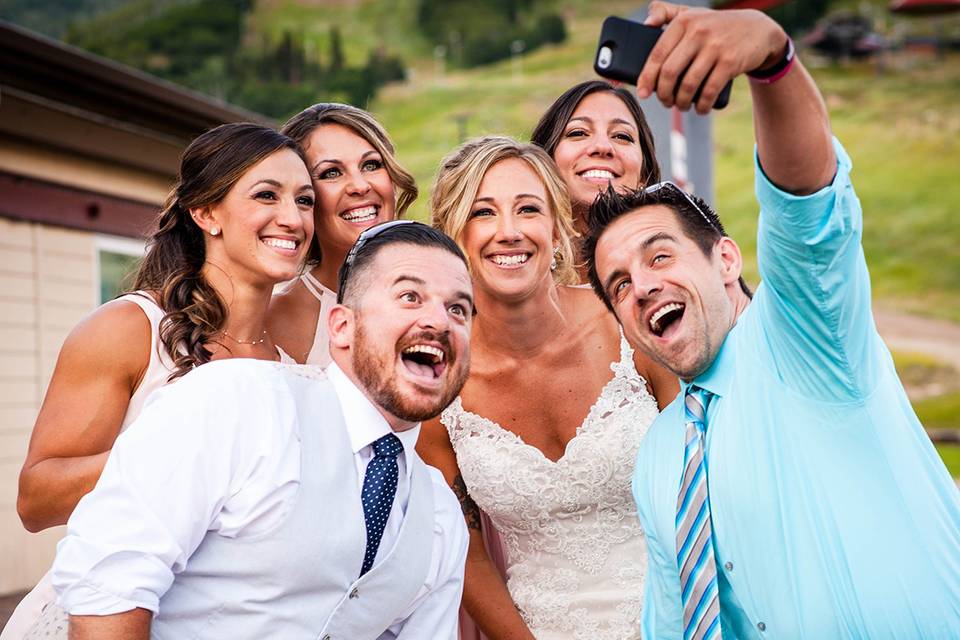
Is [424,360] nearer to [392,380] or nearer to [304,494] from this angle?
[392,380]

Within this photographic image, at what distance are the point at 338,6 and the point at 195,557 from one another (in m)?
71.6

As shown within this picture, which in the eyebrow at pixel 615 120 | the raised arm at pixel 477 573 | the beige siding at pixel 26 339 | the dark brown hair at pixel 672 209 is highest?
the dark brown hair at pixel 672 209

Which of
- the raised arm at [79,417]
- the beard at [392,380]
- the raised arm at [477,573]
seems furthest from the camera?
the raised arm at [477,573]

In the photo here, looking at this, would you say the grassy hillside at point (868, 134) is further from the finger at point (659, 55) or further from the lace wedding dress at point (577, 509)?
the finger at point (659, 55)

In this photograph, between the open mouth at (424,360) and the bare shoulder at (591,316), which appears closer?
the open mouth at (424,360)

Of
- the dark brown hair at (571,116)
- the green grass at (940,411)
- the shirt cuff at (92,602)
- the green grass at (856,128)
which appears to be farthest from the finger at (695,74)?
the green grass at (856,128)

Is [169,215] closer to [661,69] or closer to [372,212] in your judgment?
[372,212]

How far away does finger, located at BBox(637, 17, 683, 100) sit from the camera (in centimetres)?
176

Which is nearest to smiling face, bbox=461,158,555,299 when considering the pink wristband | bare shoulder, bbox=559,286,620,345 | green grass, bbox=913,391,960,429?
bare shoulder, bbox=559,286,620,345

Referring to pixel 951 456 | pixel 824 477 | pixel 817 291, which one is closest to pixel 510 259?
pixel 824 477

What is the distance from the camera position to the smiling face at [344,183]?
13.1 ft

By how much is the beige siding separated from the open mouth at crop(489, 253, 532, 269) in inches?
238

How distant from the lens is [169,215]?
360 cm

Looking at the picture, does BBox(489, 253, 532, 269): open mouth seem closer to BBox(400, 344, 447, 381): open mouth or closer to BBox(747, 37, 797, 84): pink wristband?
BBox(400, 344, 447, 381): open mouth
